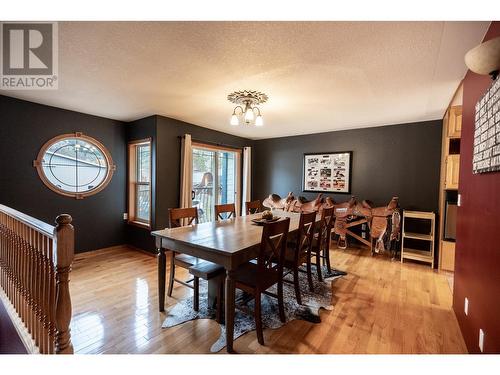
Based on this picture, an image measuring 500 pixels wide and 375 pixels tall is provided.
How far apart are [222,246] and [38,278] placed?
1.22m

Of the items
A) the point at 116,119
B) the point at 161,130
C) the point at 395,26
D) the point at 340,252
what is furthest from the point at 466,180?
the point at 116,119

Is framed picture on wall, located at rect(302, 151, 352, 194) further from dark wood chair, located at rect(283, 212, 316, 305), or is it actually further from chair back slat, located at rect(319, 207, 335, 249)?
dark wood chair, located at rect(283, 212, 316, 305)

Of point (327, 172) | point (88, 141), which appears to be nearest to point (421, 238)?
point (327, 172)

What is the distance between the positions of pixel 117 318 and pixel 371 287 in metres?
2.77

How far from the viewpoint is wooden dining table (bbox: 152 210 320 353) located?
1.69 meters

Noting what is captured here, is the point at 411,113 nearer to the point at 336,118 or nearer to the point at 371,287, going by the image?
the point at 336,118

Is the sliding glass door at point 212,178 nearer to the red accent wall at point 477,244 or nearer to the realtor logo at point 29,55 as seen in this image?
the realtor logo at point 29,55

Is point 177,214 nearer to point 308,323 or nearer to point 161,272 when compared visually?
point 161,272

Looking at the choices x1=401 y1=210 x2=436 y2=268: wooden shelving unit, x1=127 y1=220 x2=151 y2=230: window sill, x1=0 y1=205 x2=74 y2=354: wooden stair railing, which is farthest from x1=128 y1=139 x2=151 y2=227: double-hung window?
x1=401 y1=210 x2=436 y2=268: wooden shelving unit

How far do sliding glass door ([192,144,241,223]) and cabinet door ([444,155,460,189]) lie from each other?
3.78 m

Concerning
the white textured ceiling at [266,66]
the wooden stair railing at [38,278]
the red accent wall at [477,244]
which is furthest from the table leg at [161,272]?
the red accent wall at [477,244]

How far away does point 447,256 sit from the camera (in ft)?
10.6

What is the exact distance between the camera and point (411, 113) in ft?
11.4

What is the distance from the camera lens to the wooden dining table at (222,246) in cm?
169
